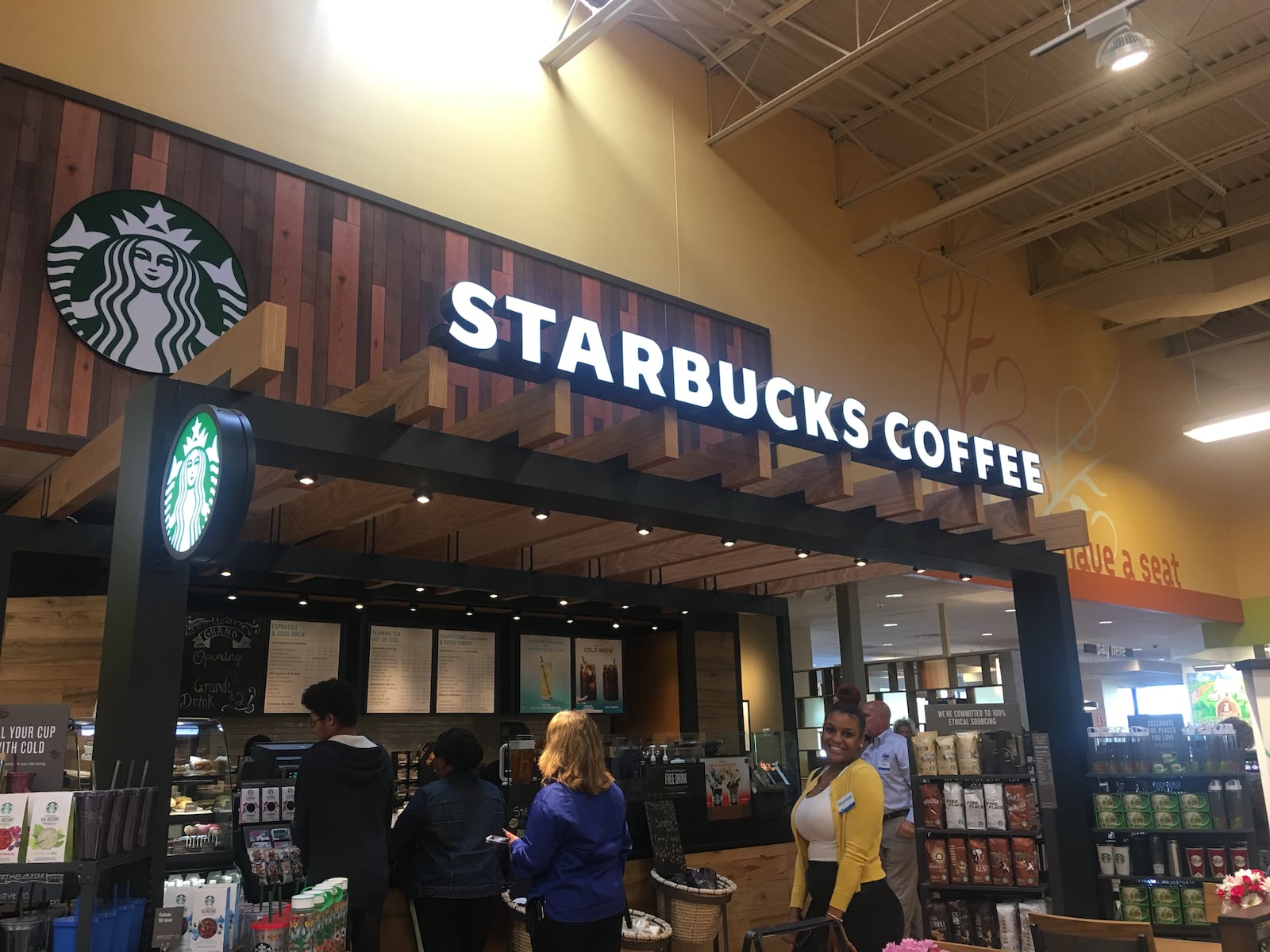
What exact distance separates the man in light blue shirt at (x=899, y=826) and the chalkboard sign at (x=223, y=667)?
4.20 m

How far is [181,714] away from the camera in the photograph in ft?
22.3

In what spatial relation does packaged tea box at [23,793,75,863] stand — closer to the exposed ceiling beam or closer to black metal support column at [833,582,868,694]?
the exposed ceiling beam

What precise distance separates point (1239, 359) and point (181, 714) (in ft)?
50.8

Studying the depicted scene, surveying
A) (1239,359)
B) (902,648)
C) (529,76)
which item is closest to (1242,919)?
(529,76)

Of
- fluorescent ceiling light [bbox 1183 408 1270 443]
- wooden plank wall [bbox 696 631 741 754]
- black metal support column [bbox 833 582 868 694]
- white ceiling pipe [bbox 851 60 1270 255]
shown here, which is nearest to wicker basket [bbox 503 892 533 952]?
wooden plank wall [bbox 696 631 741 754]

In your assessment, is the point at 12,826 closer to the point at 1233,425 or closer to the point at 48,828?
the point at 48,828

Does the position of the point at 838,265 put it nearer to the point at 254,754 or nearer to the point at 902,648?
the point at 254,754

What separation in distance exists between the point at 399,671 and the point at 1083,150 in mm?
7635

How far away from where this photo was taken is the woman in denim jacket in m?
4.33

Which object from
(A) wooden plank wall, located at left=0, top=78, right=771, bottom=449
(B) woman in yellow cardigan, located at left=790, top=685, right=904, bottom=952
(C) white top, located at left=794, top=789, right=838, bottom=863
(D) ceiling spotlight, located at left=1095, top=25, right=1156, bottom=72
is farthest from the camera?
(D) ceiling spotlight, located at left=1095, top=25, right=1156, bottom=72

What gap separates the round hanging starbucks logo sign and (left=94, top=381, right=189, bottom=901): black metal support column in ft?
7.60

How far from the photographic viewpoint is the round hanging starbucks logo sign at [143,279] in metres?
5.33

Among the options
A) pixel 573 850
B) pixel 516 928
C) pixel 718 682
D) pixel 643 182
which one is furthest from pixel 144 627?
pixel 718 682

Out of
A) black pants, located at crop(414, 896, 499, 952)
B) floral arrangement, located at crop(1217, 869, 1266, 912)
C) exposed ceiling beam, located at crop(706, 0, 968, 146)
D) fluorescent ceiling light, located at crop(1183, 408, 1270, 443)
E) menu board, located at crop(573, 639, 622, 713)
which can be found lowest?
black pants, located at crop(414, 896, 499, 952)
